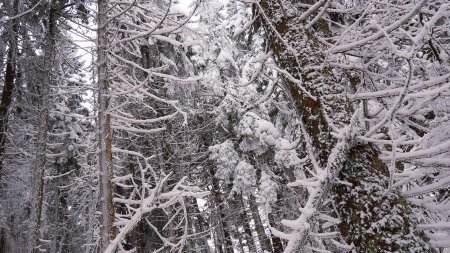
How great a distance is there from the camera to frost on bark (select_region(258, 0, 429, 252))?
2156 mm

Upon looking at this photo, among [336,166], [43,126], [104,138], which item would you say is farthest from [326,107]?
[43,126]

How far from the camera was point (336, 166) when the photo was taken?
7.47 ft

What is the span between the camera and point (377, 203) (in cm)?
228

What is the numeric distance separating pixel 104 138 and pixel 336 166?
2825mm

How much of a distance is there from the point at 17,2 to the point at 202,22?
7911mm

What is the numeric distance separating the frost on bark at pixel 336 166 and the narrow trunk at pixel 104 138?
7.46ft

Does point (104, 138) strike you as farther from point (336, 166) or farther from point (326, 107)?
point (336, 166)

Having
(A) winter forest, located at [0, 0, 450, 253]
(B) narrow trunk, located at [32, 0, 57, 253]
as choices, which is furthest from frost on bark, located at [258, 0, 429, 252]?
(B) narrow trunk, located at [32, 0, 57, 253]

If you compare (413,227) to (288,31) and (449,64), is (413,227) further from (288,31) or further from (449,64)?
(288,31)

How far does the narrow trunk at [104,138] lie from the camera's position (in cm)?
374

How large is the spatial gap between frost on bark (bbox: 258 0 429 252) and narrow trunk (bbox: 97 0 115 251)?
2.27m

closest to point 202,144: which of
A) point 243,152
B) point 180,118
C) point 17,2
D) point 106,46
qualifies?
point 243,152

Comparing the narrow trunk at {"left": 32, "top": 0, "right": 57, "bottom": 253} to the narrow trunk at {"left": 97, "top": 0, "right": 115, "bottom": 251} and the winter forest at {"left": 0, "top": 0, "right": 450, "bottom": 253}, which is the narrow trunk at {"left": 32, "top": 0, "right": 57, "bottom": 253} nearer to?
the winter forest at {"left": 0, "top": 0, "right": 450, "bottom": 253}

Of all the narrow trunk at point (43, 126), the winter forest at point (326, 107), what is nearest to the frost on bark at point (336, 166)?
the winter forest at point (326, 107)
